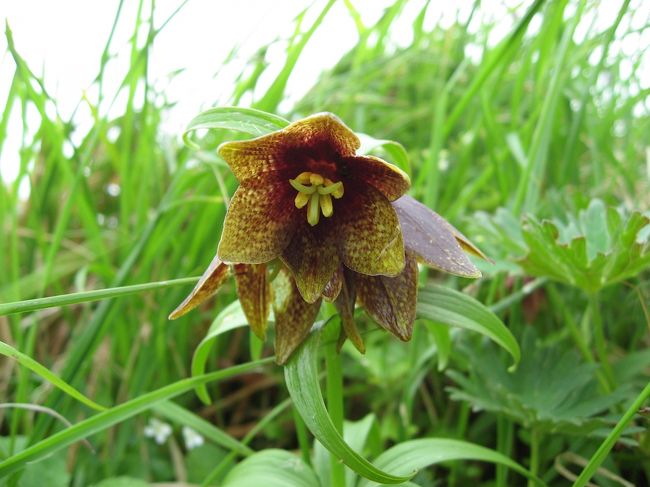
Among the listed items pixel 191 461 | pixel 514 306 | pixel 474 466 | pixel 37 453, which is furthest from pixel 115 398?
pixel 514 306

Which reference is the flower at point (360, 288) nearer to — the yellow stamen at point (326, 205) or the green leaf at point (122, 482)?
the yellow stamen at point (326, 205)

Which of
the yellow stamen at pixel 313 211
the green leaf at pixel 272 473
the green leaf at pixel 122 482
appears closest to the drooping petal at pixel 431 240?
the yellow stamen at pixel 313 211

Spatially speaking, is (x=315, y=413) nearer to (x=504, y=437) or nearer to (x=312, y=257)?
(x=312, y=257)

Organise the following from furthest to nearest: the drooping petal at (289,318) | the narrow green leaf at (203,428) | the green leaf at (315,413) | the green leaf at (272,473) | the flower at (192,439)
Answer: the flower at (192,439), the narrow green leaf at (203,428), the green leaf at (272,473), the drooping petal at (289,318), the green leaf at (315,413)

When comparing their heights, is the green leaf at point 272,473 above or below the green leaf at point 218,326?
below

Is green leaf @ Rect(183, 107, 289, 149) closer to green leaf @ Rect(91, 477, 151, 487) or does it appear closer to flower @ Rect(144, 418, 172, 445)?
green leaf @ Rect(91, 477, 151, 487)

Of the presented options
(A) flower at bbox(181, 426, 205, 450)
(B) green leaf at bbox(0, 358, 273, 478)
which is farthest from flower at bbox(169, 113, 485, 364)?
(A) flower at bbox(181, 426, 205, 450)

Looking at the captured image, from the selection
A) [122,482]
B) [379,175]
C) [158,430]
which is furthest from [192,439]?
[379,175]
